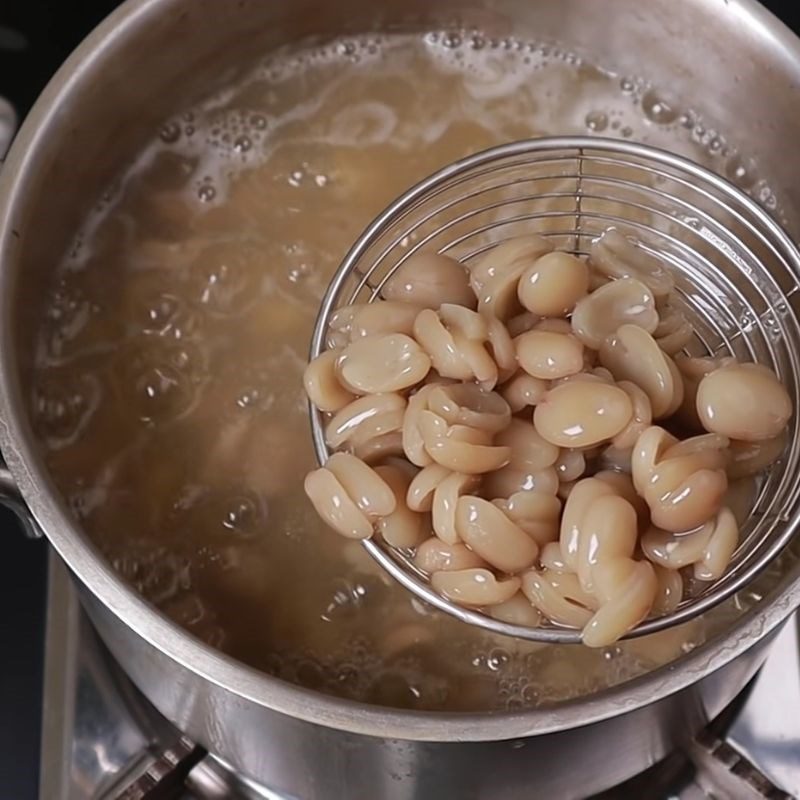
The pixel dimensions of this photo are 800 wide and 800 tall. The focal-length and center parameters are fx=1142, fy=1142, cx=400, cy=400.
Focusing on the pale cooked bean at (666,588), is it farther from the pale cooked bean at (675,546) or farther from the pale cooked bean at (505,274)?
the pale cooked bean at (505,274)

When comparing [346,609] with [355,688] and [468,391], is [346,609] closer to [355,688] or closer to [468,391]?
[355,688]

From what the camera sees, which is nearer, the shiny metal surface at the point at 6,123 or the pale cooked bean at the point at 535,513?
the pale cooked bean at the point at 535,513

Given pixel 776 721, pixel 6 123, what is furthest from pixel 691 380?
pixel 6 123

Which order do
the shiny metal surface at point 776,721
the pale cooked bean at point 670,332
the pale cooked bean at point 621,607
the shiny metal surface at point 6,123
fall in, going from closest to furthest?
the pale cooked bean at point 621,607
the pale cooked bean at point 670,332
the shiny metal surface at point 776,721
the shiny metal surface at point 6,123

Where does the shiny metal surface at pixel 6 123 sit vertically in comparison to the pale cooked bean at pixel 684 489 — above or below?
below

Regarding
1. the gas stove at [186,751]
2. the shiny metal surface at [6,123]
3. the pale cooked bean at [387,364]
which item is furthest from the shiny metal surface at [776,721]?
the shiny metal surface at [6,123]

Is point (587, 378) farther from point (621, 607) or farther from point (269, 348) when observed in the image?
point (269, 348)

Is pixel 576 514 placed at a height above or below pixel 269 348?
above
